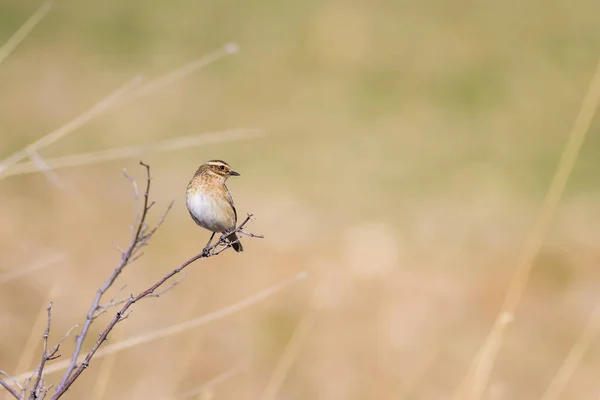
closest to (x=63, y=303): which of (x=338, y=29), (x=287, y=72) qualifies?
(x=287, y=72)

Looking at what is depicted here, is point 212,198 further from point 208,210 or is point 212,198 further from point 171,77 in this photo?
point 171,77

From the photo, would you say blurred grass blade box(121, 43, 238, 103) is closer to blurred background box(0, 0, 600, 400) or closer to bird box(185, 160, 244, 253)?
bird box(185, 160, 244, 253)

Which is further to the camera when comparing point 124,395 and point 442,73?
point 442,73

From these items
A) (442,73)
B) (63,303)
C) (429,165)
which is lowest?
(63,303)

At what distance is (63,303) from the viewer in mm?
6188

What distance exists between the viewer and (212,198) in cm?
188

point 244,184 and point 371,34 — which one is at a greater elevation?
point 371,34

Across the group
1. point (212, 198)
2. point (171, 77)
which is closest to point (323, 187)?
point (171, 77)

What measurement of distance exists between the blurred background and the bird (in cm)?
196

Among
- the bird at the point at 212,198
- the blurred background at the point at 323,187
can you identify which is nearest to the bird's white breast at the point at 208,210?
the bird at the point at 212,198

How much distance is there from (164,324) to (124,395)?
3.70 feet

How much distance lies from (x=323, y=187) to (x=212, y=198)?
24.5ft

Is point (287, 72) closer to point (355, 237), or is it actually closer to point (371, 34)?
point (371, 34)

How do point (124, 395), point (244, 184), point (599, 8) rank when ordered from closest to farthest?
point (124, 395)
point (244, 184)
point (599, 8)
